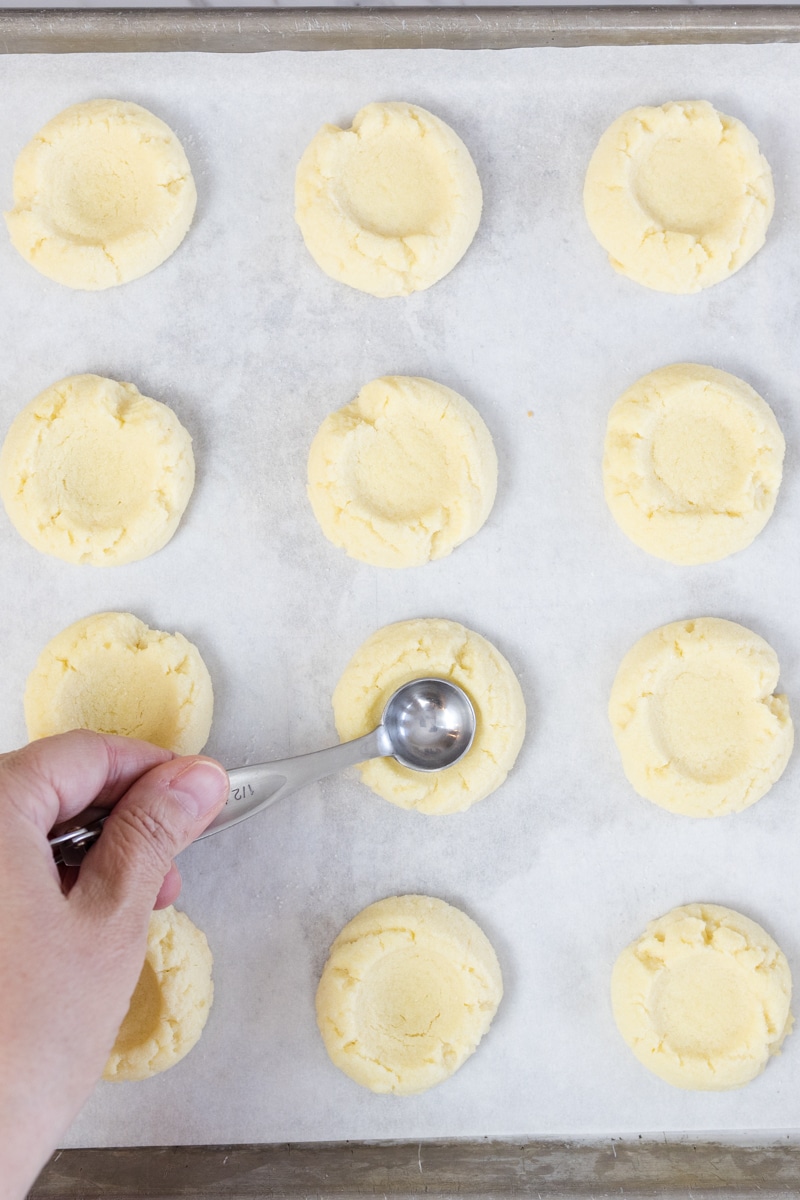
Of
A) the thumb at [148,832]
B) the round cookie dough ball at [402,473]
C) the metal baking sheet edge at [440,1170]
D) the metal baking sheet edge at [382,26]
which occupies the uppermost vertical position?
the metal baking sheet edge at [382,26]

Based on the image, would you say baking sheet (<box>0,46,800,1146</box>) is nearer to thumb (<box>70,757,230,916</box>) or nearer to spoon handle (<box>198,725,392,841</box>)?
spoon handle (<box>198,725,392,841</box>)

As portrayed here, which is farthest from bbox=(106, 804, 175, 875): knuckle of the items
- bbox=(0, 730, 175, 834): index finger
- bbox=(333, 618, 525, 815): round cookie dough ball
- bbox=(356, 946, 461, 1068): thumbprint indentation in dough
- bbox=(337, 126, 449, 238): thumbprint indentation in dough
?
bbox=(337, 126, 449, 238): thumbprint indentation in dough

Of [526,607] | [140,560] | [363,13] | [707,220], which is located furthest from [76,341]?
[707,220]

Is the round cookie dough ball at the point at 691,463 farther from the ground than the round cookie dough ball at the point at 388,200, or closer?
closer

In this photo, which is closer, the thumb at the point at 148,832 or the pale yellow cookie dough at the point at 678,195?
the thumb at the point at 148,832

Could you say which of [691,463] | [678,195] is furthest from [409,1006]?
[678,195]

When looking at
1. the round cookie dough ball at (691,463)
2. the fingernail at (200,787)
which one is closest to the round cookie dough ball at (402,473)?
the round cookie dough ball at (691,463)

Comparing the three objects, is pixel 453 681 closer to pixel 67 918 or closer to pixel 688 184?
pixel 67 918

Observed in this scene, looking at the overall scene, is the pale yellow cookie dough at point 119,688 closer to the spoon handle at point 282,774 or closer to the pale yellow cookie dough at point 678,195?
the spoon handle at point 282,774
